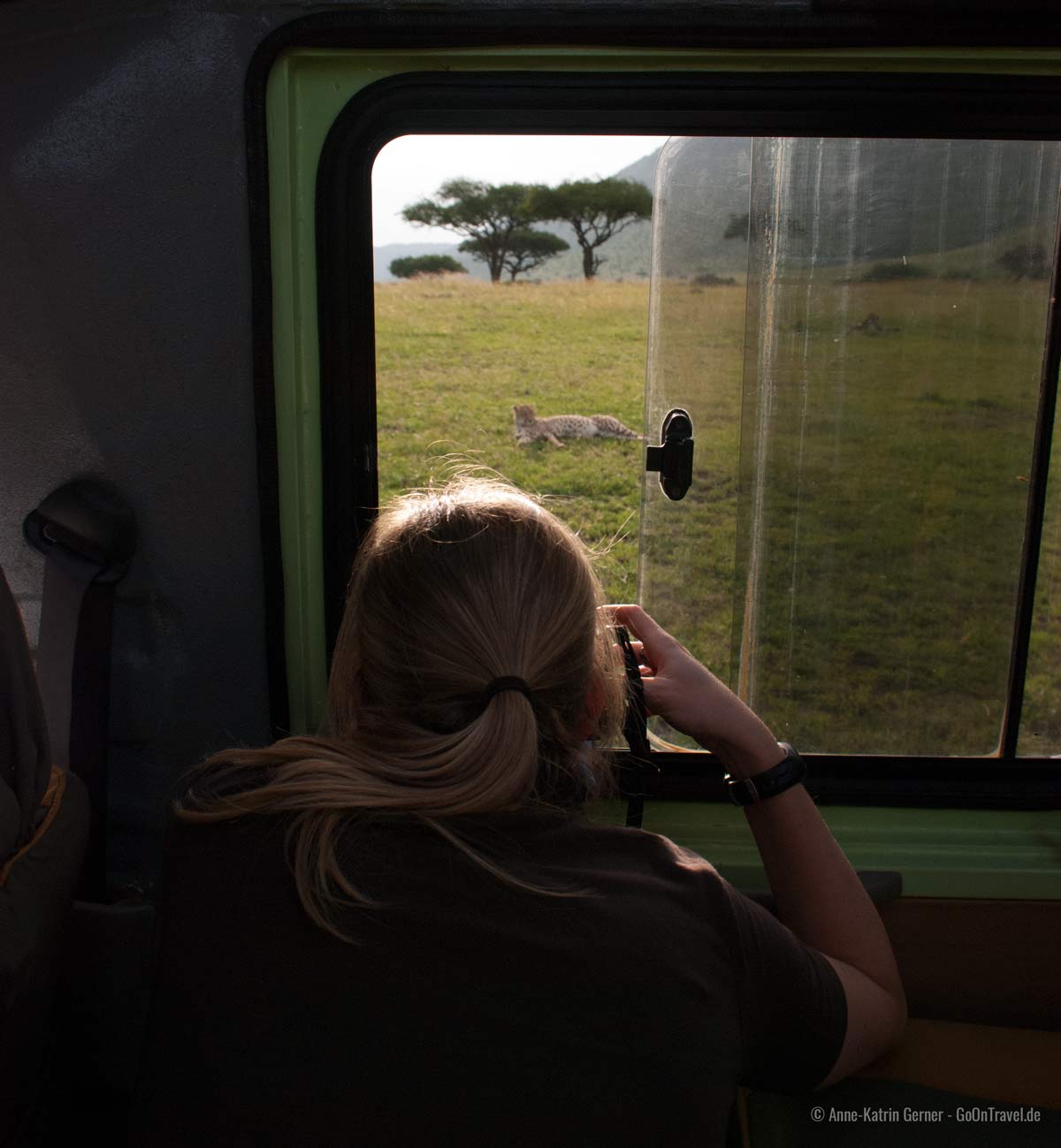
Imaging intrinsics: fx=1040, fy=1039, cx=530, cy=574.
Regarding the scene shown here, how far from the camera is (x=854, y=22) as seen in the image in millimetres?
1378

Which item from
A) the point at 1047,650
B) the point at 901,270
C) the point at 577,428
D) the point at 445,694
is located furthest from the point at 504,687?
the point at 577,428

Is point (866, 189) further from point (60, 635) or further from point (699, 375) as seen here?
point (60, 635)

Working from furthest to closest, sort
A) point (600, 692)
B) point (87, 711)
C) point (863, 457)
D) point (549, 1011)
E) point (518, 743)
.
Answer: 1. point (863, 457)
2. point (87, 711)
3. point (600, 692)
4. point (518, 743)
5. point (549, 1011)

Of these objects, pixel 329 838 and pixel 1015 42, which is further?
pixel 1015 42

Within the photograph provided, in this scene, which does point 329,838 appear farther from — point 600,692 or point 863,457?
point 863,457

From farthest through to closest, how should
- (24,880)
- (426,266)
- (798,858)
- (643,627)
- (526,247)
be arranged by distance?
(426,266) → (526,247) → (643,627) → (798,858) → (24,880)

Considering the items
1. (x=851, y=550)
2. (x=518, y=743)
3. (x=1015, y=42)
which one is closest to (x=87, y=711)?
(x=518, y=743)

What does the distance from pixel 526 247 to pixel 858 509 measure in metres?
4.25

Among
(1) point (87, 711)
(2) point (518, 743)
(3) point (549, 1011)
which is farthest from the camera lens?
(1) point (87, 711)

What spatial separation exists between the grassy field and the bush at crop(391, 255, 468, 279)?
5213 millimetres

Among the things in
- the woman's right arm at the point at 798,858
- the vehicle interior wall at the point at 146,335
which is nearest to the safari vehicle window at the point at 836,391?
the vehicle interior wall at the point at 146,335

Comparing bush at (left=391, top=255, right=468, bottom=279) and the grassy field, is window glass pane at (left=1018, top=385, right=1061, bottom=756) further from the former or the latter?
bush at (left=391, top=255, right=468, bottom=279)

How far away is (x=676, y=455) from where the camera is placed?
1.73 m

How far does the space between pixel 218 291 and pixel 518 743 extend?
0.85 metres
